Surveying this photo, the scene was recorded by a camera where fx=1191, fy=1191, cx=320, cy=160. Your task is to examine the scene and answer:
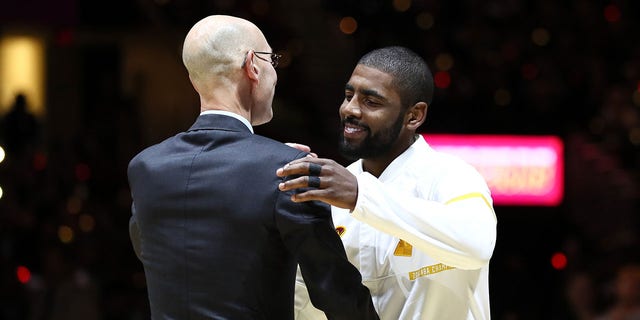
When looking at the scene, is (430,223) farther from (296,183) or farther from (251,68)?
(251,68)

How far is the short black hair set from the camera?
3725mm

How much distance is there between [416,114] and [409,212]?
2.24ft

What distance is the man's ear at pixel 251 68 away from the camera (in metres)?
3.24

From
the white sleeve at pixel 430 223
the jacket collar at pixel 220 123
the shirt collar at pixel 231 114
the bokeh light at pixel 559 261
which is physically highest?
the shirt collar at pixel 231 114

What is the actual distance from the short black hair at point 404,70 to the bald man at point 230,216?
53 centimetres

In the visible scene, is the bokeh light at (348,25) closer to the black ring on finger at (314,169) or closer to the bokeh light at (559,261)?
the bokeh light at (559,261)

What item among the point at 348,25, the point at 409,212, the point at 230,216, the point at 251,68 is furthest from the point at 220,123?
the point at 348,25

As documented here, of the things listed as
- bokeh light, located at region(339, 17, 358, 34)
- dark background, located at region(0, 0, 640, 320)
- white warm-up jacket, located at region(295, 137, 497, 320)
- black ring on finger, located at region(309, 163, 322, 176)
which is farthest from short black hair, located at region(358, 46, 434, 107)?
bokeh light, located at region(339, 17, 358, 34)

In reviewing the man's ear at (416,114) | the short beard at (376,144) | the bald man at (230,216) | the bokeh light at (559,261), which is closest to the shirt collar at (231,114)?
the bald man at (230,216)

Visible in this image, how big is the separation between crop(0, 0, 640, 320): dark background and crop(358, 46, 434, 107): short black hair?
4.49 metres

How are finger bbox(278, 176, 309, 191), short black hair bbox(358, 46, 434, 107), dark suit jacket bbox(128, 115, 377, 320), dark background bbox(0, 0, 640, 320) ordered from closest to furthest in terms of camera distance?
finger bbox(278, 176, 309, 191) → dark suit jacket bbox(128, 115, 377, 320) → short black hair bbox(358, 46, 434, 107) → dark background bbox(0, 0, 640, 320)

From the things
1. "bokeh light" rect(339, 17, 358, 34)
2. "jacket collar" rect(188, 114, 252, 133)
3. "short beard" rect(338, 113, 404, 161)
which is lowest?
"bokeh light" rect(339, 17, 358, 34)

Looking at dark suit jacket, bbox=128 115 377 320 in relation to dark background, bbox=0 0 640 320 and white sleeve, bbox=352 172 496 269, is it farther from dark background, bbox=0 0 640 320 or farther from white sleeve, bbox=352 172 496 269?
dark background, bbox=0 0 640 320

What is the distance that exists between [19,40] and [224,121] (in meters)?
10.3
